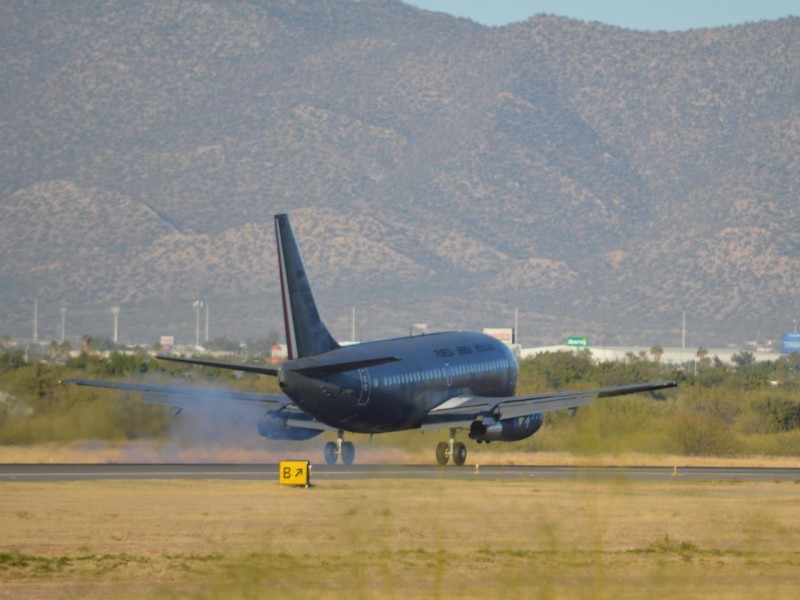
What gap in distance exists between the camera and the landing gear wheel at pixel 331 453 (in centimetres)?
5697

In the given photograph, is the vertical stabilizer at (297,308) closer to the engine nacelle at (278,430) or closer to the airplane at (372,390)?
the airplane at (372,390)

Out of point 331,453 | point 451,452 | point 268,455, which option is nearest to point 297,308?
point 331,453

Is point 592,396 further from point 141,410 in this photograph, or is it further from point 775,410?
point 775,410

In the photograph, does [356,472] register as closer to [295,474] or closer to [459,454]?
[295,474]

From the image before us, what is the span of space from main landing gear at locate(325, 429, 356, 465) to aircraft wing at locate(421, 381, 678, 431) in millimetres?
2612

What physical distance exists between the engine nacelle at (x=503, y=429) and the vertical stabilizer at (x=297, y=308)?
554 cm

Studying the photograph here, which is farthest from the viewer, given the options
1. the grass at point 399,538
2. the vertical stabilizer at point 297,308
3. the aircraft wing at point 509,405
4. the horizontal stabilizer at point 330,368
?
the aircraft wing at point 509,405

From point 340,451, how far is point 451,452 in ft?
11.8

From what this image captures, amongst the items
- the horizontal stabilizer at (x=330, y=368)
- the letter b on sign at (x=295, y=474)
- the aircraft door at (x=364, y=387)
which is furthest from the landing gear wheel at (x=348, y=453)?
the letter b on sign at (x=295, y=474)

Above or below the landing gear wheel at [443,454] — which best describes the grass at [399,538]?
below

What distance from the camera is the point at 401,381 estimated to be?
56.3m

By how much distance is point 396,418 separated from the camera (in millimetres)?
56938

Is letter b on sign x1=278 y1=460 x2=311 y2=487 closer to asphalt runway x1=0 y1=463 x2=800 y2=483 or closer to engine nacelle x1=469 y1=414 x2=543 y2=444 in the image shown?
asphalt runway x1=0 y1=463 x2=800 y2=483

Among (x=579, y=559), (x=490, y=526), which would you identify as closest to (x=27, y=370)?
(x=490, y=526)
